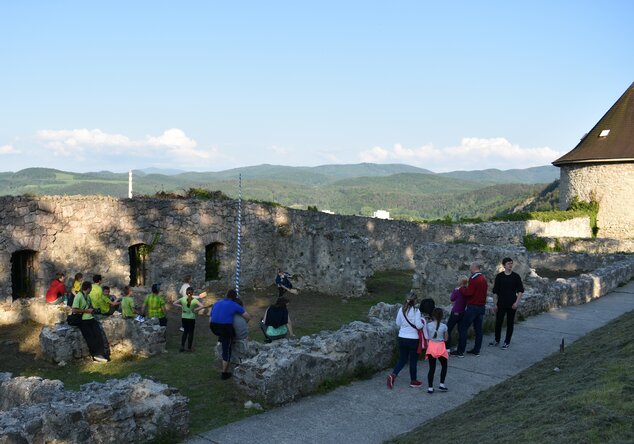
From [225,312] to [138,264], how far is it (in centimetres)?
943

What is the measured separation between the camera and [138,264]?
17.7m

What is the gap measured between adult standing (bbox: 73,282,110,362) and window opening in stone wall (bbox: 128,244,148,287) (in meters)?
6.29

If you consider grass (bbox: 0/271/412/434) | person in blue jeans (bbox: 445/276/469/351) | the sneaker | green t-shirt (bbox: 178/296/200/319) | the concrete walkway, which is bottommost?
grass (bbox: 0/271/412/434)

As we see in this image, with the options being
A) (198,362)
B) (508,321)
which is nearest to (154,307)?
(198,362)

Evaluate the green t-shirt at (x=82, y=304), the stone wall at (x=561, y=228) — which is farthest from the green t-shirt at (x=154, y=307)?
the stone wall at (x=561, y=228)

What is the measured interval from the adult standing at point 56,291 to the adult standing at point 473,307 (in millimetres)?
9825

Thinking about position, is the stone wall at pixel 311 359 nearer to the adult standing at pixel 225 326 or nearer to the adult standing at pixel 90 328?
the adult standing at pixel 225 326

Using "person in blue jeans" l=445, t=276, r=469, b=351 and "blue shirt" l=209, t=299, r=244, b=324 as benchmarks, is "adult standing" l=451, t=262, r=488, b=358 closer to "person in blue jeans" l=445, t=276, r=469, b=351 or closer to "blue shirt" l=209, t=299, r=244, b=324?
"person in blue jeans" l=445, t=276, r=469, b=351

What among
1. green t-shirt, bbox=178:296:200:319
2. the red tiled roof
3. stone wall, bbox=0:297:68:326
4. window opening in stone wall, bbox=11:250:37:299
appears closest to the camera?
green t-shirt, bbox=178:296:200:319

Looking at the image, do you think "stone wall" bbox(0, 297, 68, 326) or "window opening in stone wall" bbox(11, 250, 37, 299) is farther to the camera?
"window opening in stone wall" bbox(11, 250, 37, 299)

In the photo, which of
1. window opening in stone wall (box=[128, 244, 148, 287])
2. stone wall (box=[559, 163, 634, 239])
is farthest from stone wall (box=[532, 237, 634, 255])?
window opening in stone wall (box=[128, 244, 148, 287])

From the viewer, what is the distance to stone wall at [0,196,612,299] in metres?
14.9

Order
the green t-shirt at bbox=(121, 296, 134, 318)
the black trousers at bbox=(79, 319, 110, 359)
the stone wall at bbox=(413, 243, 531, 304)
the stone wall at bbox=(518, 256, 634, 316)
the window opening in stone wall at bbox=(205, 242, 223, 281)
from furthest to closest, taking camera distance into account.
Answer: the window opening in stone wall at bbox=(205, 242, 223, 281) < the stone wall at bbox=(413, 243, 531, 304) < the stone wall at bbox=(518, 256, 634, 316) < the green t-shirt at bbox=(121, 296, 134, 318) < the black trousers at bbox=(79, 319, 110, 359)

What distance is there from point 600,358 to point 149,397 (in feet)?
20.7
